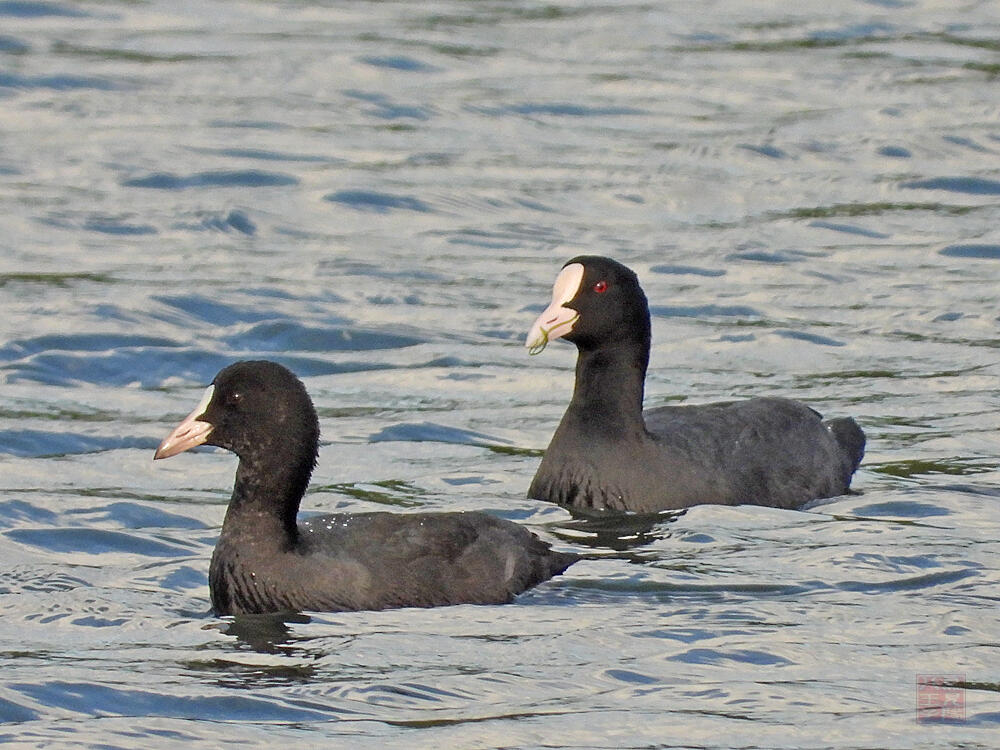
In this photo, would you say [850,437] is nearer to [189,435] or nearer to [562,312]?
[562,312]

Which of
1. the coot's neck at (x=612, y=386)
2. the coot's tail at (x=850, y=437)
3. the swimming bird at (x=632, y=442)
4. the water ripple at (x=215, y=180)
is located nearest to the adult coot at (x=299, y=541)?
the swimming bird at (x=632, y=442)

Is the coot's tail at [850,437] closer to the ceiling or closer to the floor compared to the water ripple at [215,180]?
closer to the floor

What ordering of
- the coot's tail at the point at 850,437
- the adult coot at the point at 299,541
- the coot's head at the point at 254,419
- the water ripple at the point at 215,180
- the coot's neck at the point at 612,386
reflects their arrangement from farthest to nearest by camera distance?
the water ripple at the point at 215,180, the coot's tail at the point at 850,437, the coot's neck at the point at 612,386, the coot's head at the point at 254,419, the adult coot at the point at 299,541

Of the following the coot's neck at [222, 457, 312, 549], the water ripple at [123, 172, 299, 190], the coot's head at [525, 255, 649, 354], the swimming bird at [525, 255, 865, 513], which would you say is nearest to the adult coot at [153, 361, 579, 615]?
the coot's neck at [222, 457, 312, 549]

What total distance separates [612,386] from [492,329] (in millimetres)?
3014

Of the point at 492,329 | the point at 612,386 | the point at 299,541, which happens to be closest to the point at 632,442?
the point at 612,386

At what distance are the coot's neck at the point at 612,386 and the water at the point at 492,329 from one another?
0.47 m

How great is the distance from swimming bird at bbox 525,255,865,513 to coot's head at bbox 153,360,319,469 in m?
1.50

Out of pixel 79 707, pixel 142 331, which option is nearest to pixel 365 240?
pixel 142 331

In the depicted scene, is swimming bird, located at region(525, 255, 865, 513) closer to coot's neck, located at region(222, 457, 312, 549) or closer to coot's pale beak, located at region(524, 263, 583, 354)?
coot's pale beak, located at region(524, 263, 583, 354)

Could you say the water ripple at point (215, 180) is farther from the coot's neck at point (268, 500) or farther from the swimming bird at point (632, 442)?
the coot's neck at point (268, 500)

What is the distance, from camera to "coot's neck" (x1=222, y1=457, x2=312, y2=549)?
23.4 ft

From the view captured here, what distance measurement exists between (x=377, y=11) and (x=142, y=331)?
844 centimetres

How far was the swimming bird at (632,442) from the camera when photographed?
28.4 ft
